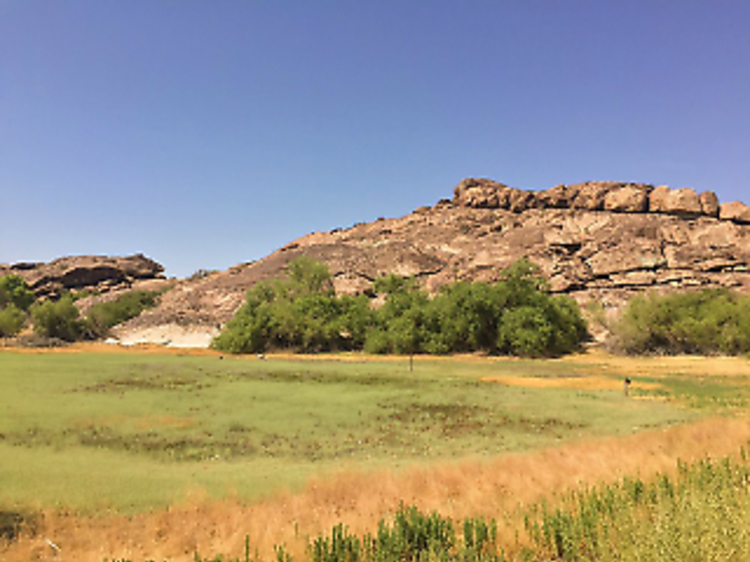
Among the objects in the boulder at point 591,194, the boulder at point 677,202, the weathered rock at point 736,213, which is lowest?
the weathered rock at point 736,213

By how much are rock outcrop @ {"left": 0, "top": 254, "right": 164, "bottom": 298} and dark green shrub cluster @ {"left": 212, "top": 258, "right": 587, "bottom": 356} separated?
110 metres

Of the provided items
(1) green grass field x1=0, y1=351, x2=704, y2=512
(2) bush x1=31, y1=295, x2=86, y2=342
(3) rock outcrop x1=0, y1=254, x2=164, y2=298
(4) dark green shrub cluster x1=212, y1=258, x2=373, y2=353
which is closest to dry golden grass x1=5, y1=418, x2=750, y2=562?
(1) green grass field x1=0, y1=351, x2=704, y2=512

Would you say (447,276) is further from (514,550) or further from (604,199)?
(514,550)

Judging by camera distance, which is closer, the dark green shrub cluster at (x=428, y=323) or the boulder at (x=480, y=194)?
the dark green shrub cluster at (x=428, y=323)

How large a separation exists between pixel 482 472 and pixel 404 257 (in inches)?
4740

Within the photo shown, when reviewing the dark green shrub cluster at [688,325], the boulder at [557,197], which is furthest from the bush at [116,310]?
the boulder at [557,197]

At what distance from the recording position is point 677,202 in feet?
438

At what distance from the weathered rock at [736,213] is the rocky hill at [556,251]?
27 centimetres

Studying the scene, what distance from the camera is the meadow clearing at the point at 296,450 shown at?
36.0 feet

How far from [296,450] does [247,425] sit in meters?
5.50

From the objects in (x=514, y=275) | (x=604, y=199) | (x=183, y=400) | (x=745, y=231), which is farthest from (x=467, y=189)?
(x=183, y=400)

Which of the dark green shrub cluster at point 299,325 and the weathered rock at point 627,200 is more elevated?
the weathered rock at point 627,200

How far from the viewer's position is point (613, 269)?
4496 inches

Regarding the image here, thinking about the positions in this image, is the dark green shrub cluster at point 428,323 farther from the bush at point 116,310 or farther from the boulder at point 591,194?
the boulder at point 591,194
